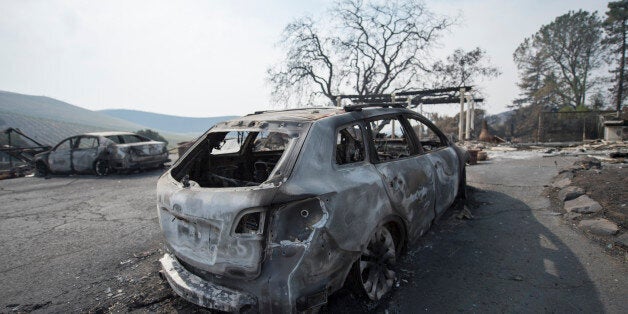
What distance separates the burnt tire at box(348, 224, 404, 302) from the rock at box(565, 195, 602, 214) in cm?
315

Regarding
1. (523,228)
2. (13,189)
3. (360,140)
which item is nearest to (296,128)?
(360,140)

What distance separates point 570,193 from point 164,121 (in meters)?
213

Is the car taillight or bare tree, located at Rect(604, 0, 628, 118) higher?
bare tree, located at Rect(604, 0, 628, 118)

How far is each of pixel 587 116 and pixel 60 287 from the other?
2528cm

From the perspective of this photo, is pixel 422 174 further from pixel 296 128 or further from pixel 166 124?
pixel 166 124

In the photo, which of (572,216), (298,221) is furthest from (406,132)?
(572,216)


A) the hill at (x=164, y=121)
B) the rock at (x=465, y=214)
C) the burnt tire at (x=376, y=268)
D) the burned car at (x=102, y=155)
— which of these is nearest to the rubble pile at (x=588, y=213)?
the rock at (x=465, y=214)

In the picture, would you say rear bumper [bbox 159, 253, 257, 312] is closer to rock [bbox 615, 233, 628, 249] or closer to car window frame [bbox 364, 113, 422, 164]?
car window frame [bbox 364, 113, 422, 164]

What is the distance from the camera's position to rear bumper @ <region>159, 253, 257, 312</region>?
1854 millimetres

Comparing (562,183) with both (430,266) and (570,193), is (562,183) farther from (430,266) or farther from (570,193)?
(430,266)

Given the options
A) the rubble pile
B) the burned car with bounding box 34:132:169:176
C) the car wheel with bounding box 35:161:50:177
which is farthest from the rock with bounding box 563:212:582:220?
the car wheel with bounding box 35:161:50:177

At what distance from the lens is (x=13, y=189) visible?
338 inches

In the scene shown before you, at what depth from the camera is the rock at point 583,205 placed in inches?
158

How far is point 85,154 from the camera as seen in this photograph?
1012cm
